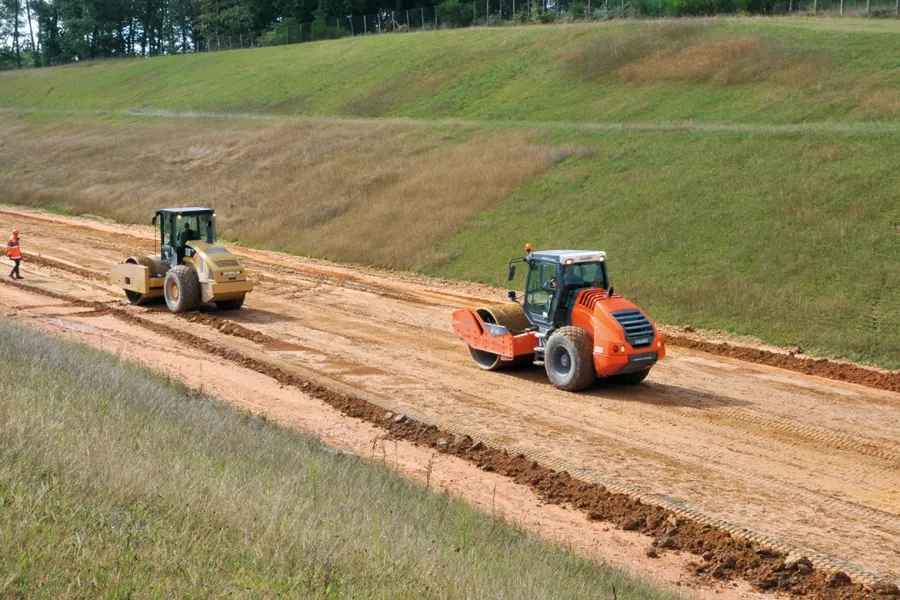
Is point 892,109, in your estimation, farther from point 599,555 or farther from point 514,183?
point 599,555

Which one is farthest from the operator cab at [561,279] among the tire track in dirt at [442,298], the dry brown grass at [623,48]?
the dry brown grass at [623,48]

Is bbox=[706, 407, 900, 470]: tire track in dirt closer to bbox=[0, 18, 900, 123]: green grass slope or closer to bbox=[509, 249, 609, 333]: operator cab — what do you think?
bbox=[509, 249, 609, 333]: operator cab

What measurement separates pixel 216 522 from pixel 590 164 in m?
27.1

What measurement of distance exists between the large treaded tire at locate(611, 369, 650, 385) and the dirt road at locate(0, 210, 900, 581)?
21 cm

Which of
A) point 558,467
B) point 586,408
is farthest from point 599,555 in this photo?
point 586,408

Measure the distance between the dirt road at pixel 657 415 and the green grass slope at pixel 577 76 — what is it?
19.5m

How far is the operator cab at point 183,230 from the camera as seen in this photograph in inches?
893

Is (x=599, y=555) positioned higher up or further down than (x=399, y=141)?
further down

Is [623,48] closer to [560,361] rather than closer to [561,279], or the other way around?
[561,279]

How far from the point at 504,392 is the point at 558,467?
3.61 metres

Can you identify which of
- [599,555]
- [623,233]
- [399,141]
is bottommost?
[599,555]

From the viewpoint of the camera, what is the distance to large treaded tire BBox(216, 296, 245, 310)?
74.8ft

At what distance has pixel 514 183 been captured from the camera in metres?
32.7

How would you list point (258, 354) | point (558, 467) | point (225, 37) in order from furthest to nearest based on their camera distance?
point (225, 37)
point (258, 354)
point (558, 467)
